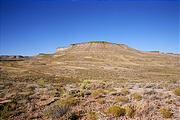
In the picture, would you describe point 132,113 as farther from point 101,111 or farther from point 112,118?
point 101,111

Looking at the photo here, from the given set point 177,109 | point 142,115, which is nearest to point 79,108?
point 142,115

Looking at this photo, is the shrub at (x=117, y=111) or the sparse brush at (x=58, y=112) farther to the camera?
the shrub at (x=117, y=111)

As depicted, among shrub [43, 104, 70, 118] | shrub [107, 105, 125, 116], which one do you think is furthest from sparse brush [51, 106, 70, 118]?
shrub [107, 105, 125, 116]

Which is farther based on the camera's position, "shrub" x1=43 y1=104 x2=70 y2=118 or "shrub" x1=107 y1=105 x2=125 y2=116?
"shrub" x1=107 y1=105 x2=125 y2=116

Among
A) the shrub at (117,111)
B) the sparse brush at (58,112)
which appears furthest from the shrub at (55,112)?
the shrub at (117,111)

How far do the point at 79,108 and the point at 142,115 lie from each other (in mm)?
2659

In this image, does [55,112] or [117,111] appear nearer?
[55,112]

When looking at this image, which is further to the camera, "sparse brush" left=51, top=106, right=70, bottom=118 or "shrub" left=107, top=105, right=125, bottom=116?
"shrub" left=107, top=105, right=125, bottom=116

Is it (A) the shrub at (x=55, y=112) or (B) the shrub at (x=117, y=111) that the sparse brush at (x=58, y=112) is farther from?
(B) the shrub at (x=117, y=111)

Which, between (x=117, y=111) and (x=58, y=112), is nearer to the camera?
(x=58, y=112)

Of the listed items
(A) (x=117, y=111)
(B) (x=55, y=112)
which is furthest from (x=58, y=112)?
(A) (x=117, y=111)

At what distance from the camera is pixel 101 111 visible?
475 cm

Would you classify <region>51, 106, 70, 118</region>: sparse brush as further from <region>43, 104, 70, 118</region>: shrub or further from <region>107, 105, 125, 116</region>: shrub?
<region>107, 105, 125, 116</region>: shrub

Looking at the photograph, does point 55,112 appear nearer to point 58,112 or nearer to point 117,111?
point 58,112
